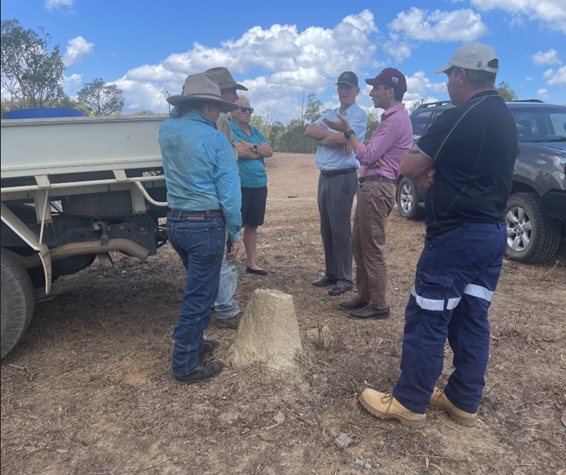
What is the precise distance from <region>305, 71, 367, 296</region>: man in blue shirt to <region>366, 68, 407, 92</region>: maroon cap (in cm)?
69

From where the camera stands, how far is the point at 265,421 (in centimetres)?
259

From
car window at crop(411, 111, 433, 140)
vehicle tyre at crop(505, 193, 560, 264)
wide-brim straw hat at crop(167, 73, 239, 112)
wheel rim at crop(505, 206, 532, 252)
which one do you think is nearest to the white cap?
wide-brim straw hat at crop(167, 73, 239, 112)

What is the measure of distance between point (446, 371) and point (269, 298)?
1465 millimetres

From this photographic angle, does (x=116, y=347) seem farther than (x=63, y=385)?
Yes

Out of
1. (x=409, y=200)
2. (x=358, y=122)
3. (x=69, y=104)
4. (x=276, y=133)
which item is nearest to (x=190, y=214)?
(x=358, y=122)

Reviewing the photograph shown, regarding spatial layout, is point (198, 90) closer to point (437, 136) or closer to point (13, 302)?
point (437, 136)

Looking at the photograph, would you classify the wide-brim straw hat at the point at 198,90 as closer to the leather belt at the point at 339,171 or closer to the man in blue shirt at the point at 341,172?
the man in blue shirt at the point at 341,172

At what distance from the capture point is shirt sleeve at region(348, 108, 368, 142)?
4508 mm

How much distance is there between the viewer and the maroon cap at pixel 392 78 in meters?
3.83

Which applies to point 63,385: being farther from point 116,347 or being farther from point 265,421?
point 265,421

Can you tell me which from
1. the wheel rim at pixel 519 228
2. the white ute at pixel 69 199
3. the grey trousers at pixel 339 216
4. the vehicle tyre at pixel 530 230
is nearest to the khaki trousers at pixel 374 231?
the grey trousers at pixel 339 216

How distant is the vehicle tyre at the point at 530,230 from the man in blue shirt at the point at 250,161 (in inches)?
126

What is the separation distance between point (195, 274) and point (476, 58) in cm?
211

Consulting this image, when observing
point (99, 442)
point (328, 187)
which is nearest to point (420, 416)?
point (99, 442)
